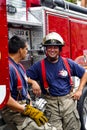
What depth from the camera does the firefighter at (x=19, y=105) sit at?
382cm

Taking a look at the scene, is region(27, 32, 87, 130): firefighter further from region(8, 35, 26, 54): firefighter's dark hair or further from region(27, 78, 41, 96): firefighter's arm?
region(8, 35, 26, 54): firefighter's dark hair

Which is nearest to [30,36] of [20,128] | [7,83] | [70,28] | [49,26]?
[49,26]

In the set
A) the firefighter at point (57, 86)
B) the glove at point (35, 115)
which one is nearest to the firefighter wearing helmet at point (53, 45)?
the firefighter at point (57, 86)

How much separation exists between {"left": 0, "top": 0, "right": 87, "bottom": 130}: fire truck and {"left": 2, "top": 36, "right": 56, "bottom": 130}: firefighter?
43cm

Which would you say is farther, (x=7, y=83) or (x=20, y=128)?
(x=20, y=128)

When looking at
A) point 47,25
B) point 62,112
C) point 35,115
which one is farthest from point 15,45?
point 47,25

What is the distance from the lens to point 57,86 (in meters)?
4.77

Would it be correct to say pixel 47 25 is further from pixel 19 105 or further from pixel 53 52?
pixel 19 105

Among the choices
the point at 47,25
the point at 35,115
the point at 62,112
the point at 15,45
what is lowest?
the point at 62,112

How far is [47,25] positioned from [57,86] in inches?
59.5

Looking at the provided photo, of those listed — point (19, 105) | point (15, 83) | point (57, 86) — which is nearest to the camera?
point (19, 105)

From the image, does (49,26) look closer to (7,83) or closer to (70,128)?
(70,128)

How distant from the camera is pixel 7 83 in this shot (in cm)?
317

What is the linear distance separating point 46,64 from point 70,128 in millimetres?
833
